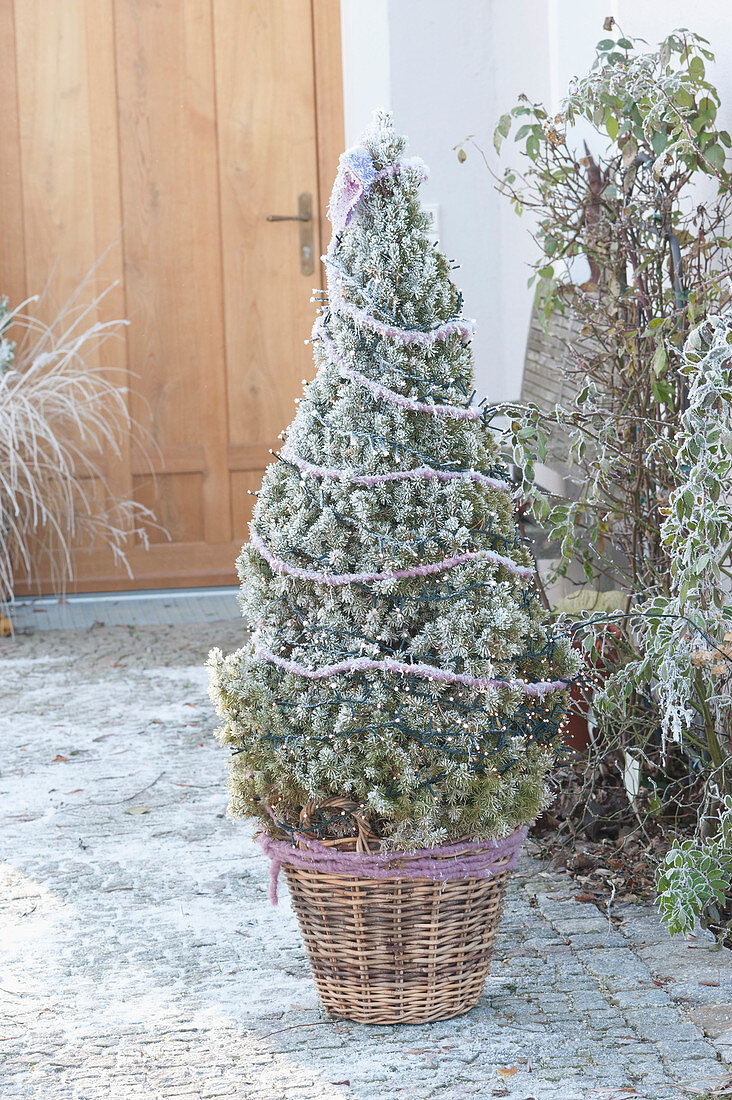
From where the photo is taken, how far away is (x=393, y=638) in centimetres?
178

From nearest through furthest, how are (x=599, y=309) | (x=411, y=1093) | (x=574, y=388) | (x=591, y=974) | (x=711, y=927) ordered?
1. (x=411, y=1093)
2. (x=591, y=974)
3. (x=711, y=927)
4. (x=599, y=309)
5. (x=574, y=388)

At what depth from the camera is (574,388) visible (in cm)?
323

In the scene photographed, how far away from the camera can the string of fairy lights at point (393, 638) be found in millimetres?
1738

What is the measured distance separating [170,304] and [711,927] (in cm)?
378

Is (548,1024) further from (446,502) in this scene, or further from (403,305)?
(403,305)

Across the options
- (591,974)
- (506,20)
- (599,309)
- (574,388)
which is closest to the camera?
(591,974)

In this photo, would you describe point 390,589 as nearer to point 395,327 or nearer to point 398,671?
point 398,671

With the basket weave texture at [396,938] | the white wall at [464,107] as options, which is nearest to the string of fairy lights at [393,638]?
the basket weave texture at [396,938]

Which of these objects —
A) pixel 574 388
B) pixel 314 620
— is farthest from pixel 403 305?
pixel 574 388

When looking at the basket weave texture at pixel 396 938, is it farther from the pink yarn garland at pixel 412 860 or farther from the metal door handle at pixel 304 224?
the metal door handle at pixel 304 224

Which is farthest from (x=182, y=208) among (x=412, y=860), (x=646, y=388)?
(x=412, y=860)

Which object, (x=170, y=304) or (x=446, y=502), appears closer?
(x=446, y=502)

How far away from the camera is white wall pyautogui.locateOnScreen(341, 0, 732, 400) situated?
4777mm

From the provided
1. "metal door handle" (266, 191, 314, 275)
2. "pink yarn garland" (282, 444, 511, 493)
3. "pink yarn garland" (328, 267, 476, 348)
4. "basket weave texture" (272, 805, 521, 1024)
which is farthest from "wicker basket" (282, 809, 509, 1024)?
"metal door handle" (266, 191, 314, 275)
